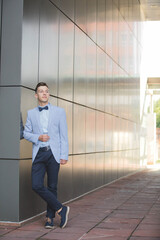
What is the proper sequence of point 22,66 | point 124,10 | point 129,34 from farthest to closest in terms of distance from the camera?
point 129,34, point 124,10, point 22,66

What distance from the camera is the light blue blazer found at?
19.1 feet

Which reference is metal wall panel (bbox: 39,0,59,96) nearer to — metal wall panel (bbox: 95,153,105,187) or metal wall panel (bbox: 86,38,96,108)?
metal wall panel (bbox: 86,38,96,108)

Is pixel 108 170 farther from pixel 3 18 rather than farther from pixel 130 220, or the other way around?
pixel 3 18

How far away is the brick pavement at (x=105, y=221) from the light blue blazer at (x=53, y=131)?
0.99 m

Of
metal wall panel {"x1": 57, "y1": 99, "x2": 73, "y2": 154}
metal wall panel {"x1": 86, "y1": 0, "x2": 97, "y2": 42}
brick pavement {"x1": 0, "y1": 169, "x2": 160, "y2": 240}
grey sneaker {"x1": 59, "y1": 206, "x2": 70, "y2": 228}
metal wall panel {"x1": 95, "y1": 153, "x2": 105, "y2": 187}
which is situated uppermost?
metal wall panel {"x1": 86, "y1": 0, "x2": 97, "y2": 42}

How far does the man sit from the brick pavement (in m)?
0.33

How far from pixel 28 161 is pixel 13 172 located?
0.38m

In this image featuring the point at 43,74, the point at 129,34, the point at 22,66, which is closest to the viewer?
the point at 22,66

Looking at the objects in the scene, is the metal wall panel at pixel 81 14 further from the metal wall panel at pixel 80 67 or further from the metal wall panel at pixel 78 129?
the metal wall panel at pixel 78 129

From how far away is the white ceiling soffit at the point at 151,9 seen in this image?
19.7m

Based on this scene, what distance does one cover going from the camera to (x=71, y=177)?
28.8ft

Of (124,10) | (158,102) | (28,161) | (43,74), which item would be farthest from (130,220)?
(158,102)

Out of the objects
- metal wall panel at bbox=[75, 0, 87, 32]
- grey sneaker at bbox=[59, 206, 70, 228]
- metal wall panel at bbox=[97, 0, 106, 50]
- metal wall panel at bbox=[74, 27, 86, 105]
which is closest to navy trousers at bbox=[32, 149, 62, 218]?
grey sneaker at bbox=[59, 206, 70, 228]

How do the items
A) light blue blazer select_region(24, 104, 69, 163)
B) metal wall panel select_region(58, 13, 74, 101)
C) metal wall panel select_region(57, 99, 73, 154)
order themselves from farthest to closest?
metal wall panel select_region(57, 99, 73, 154), metal wall panel select_region(58, 13, 74, 101), light blue blazer select_region(24, 104, 69, 163)
